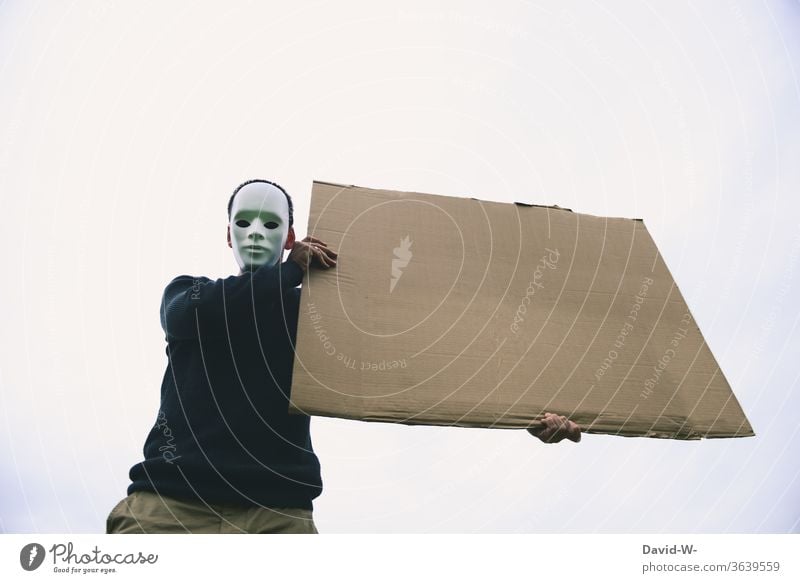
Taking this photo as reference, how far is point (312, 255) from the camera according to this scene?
1.50 metres

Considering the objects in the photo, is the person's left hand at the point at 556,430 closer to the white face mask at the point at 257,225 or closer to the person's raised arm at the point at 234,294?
the person's raised arm at the point at 234,294

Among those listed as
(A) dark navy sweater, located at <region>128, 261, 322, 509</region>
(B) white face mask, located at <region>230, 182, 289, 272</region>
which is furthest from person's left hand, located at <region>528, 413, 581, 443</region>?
(B) white face mask, located at <region>230, 182, 289, 272</region>

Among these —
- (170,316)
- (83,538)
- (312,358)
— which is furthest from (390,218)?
(83,538)

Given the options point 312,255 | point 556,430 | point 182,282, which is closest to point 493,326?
point 556,430

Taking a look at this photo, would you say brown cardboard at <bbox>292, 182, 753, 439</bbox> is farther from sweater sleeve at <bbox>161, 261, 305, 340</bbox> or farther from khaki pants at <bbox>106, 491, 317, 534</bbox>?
khaki pants at <bbox>106, 491, 317, 534</bbox>

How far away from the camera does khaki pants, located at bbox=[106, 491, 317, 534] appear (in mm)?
1440

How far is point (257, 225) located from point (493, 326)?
0.77 metres

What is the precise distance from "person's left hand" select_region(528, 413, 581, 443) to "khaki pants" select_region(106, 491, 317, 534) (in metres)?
0.69

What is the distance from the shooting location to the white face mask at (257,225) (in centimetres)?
170

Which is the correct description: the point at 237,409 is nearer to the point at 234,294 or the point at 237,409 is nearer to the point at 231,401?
the point at 231,401

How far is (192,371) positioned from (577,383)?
1078 mm

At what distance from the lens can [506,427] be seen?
1.37m

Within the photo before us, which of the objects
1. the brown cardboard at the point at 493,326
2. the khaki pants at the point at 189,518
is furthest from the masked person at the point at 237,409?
the brown cardboard at the point at 493,326

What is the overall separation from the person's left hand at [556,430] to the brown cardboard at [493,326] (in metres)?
0.03
